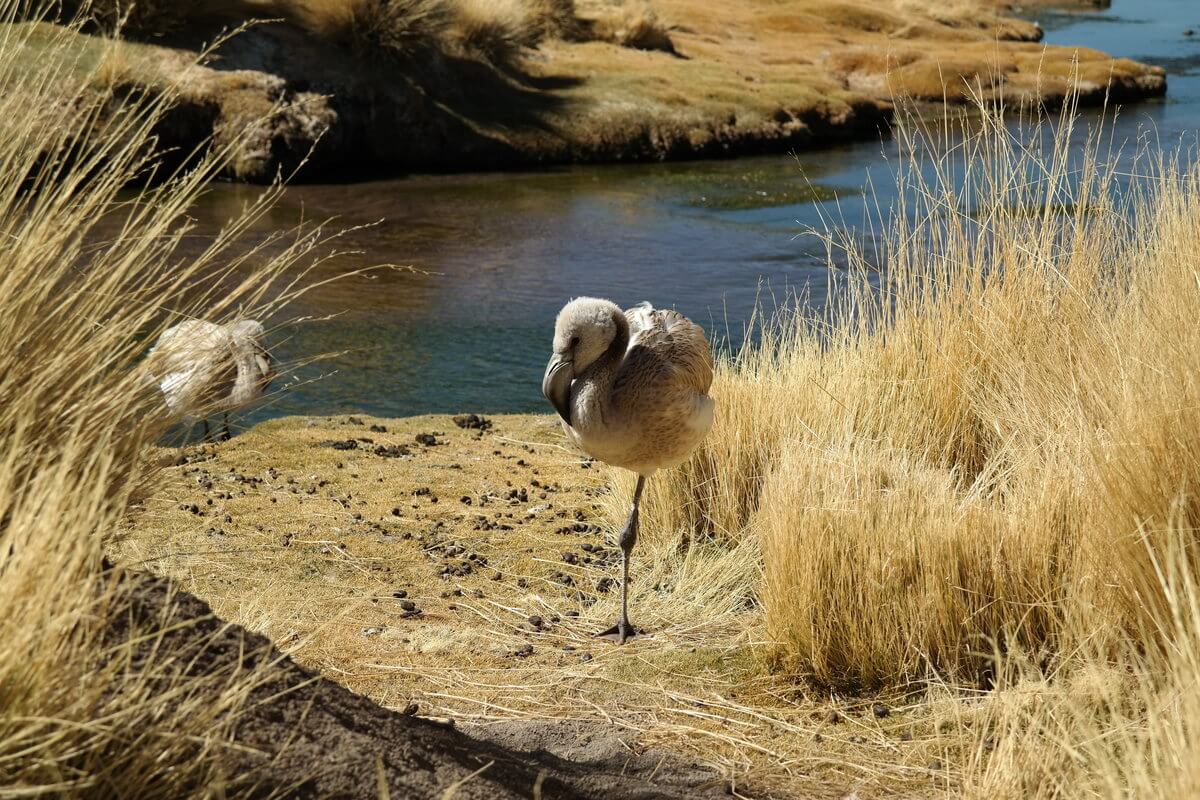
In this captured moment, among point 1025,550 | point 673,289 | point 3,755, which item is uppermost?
point 3,755

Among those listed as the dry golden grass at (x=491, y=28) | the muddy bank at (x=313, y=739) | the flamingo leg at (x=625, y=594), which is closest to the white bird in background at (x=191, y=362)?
the muddy bank at (x=313, y=739)

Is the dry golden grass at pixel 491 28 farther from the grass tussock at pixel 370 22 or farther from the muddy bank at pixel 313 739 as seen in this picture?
the muddy bank at pixel 313 739

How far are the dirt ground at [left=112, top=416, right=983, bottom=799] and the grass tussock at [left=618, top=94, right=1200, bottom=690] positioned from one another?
28cm

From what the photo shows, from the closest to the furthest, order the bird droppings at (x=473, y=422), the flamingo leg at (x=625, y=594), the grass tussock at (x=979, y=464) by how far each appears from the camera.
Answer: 1. the grass tussock at (x=979, y=464)
2. the flamingo leg at (x=625, y=594)
3. the bird droppings at (x=473, y=422)

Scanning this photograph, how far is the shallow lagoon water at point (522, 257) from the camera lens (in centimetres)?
1060

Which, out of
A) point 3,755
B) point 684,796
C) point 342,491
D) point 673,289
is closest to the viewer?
point 3,755

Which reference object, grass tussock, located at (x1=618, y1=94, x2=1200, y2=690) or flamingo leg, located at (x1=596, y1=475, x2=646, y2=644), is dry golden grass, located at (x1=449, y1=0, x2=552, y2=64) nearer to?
grass tussock, located at (x1=618, y1=94, x2=1200, y2=690)

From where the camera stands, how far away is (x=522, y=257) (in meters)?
14.1

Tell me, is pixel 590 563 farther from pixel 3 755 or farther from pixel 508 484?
pixel 3 755

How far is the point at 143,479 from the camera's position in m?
3.41

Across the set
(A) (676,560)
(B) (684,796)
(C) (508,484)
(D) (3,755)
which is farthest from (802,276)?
(D) (3,755)

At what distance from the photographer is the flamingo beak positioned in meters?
5.15

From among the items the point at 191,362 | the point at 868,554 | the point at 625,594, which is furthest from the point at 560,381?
the point at 191,362

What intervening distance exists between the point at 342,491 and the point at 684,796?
375cm
